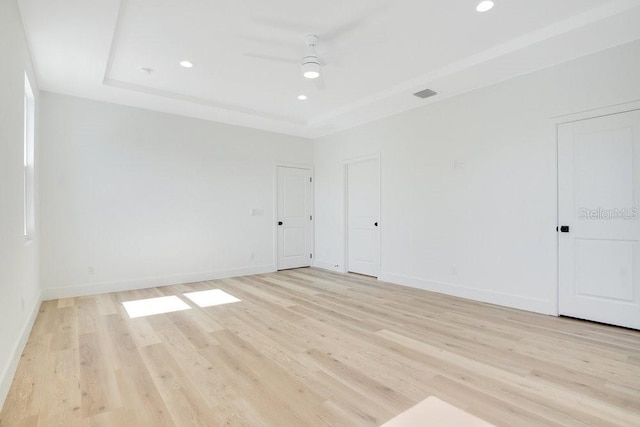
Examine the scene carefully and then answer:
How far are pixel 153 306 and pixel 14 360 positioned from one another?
171 cm

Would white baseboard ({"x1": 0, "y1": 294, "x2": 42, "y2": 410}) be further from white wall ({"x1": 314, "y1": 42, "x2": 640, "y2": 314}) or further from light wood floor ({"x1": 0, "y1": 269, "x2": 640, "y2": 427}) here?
white wall ({"x1": 314, "y1": 42, "x2": 640, "y2": 314})

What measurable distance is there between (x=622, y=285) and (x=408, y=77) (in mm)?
3285

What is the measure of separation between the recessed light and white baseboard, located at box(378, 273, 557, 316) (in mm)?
3145

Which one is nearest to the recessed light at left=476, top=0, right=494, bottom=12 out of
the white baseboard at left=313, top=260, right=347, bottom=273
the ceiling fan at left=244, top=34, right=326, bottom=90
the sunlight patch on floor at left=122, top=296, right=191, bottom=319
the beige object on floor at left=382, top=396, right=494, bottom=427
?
the ceiling fan at left=244, top=34, right=326, bottom=90

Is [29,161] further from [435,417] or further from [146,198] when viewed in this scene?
[435,417]

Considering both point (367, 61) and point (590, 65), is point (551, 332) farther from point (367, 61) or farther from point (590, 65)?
point (367, 61)

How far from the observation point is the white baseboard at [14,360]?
201 centimetres

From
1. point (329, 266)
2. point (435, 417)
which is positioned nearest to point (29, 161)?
point (435, 417)

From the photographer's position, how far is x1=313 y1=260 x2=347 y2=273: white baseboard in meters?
6.49

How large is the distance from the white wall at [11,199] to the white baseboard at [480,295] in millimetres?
4619

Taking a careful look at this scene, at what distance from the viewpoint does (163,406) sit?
1.96 metres

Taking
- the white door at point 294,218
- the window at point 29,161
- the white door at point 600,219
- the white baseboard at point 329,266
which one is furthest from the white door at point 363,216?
the window at point 29,161

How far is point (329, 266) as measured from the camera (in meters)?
6.78

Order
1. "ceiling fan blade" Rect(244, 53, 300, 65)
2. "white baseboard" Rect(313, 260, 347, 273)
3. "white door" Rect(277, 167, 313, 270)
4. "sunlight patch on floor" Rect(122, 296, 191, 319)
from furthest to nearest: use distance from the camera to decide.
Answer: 1. "white door" Rect(277, 167, 313, 270)
2. "white baseboard" Rect(313, 260, 347, 273)
3. "sunlight patch on floor" Rect(122, 296, 191, 319)
4. "ceiling fan blade" Rect(244, 53, 300, 65)
